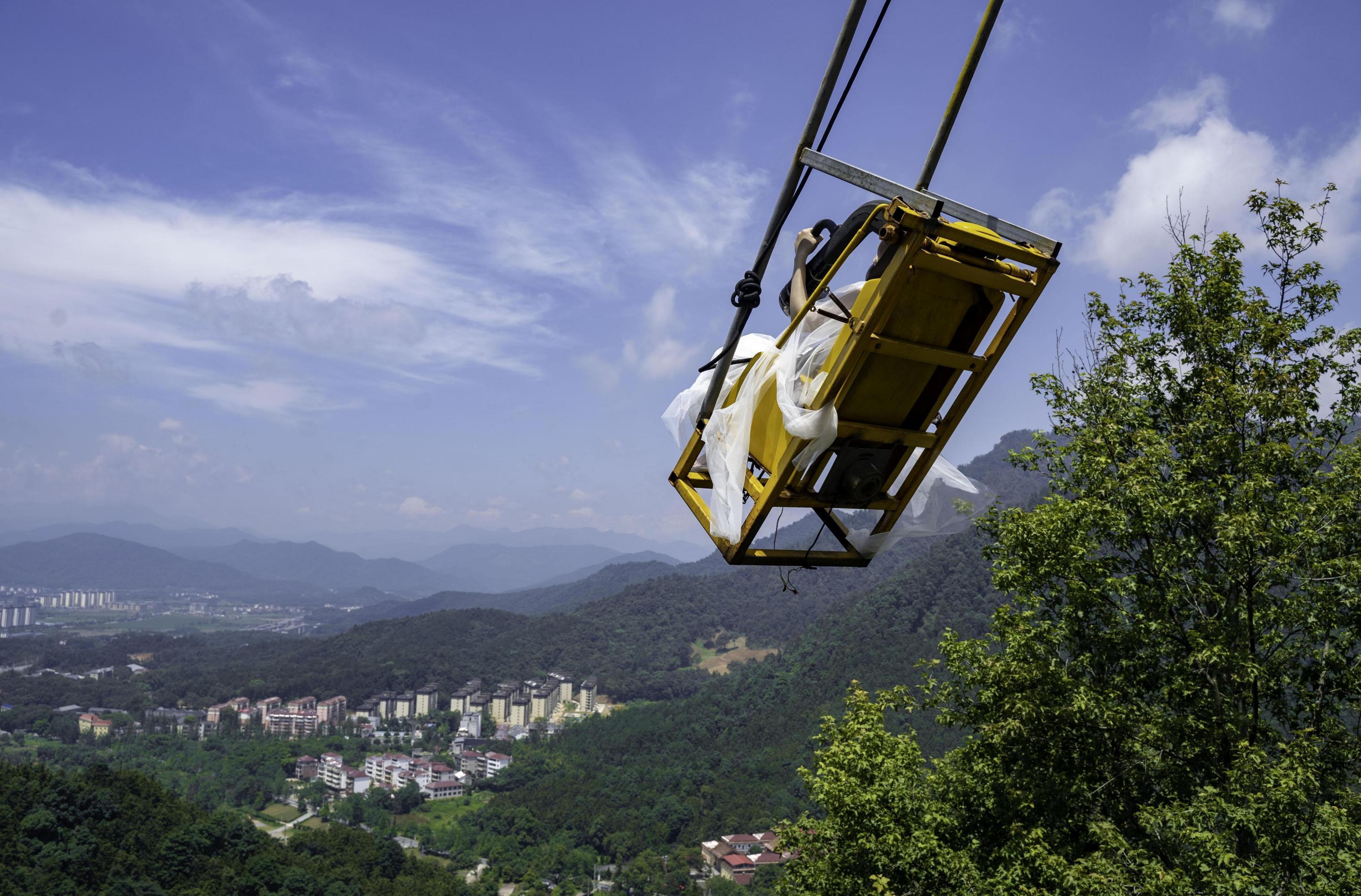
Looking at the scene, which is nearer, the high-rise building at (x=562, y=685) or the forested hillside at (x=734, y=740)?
the forested hillside at (x=734, y=740)

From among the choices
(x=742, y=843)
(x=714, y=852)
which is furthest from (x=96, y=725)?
(x=742, y=843)

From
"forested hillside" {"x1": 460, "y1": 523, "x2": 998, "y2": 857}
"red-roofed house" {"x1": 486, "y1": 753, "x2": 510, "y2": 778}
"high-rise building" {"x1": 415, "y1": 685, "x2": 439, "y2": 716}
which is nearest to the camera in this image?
"forested hillside" {"x1": 460, "y1": 523, "x2": 998, "y2": 857}

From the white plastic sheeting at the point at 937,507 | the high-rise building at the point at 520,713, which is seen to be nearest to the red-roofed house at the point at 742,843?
the white plastic sheeting at the point at 937,507

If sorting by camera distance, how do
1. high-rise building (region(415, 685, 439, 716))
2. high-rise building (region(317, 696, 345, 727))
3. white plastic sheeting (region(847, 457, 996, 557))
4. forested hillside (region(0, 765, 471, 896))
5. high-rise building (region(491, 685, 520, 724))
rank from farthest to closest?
high-rise building (region(415, 685, 439, 716))
high-rise building (region(491, 685, 520, 724))
high-rise building (region(317, 696, 345, 727))
forested hillside (region(0, 765, 471, 896))
white plastic sheeting (region(847, 457, 996, 557))

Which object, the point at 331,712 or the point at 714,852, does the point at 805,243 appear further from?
the point at 331,712

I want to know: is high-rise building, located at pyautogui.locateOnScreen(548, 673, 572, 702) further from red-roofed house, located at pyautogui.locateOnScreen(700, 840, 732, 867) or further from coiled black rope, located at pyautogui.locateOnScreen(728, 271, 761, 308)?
coiled black rope, located at pyautogui.locateOnScreen(728, 271, 761, 308)

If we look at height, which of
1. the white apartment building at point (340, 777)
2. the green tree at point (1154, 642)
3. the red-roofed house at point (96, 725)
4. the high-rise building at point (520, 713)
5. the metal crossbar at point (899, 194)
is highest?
the metal crossbar at point (899, 194)

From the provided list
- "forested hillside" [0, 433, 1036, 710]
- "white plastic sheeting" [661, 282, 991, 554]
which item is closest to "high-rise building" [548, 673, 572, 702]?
"forested hillside" [0, 433, 1036, 710]

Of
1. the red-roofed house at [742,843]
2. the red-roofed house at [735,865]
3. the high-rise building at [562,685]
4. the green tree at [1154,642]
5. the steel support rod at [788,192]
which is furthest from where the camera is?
the high-rise building at [562,685]

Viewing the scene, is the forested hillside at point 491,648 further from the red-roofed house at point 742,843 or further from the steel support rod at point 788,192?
the steel support rod at point 788,192
